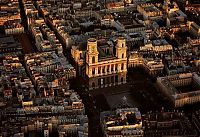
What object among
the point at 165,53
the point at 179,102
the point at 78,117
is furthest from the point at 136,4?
the point at 78,117

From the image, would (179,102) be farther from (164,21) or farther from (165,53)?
(164,21)

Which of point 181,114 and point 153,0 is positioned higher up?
point 153,0

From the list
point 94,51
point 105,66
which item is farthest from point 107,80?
point 94,51

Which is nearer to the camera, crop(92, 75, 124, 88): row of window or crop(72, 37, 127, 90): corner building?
crop(72, 37, 127, 90): corner building

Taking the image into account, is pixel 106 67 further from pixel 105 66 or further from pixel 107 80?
pixel 107 80

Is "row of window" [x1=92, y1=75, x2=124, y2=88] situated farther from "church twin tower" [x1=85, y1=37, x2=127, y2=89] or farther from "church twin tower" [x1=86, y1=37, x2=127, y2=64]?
"church twin tower" [x1=86, y1=37, x2=127, y2=64]

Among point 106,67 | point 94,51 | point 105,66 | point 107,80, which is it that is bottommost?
point 107,80

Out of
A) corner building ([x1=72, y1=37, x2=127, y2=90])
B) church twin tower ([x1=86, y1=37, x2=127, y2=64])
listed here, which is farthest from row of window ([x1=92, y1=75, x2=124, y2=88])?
church twin tower ([x1=86, y1=37, x2=127, y2=64])

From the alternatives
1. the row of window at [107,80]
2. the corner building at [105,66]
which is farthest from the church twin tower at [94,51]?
the row of window at [107,80]
